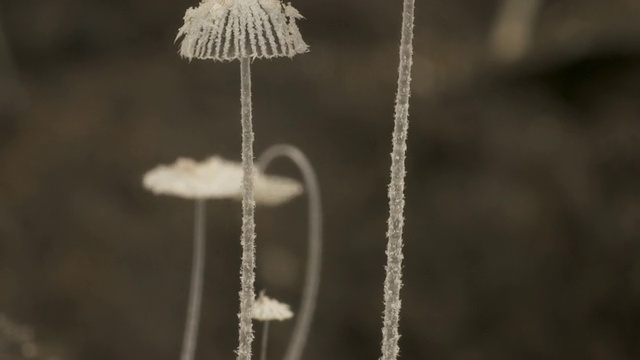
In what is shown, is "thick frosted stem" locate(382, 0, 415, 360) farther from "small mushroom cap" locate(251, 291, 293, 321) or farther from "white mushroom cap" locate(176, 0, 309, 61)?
"small mushroom cap" locate(251, 291, 293, 321)


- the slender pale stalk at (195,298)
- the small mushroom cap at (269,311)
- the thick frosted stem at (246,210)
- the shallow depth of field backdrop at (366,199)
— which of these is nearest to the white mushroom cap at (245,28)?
the thick frosted stem at (246,210)

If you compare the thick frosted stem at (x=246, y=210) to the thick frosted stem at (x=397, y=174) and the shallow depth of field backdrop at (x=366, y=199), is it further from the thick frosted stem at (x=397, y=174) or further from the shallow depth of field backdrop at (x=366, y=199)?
the shallow depth of field backdrop at (x=366, y=199)

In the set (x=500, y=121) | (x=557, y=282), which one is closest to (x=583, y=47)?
(x=500, y=121)

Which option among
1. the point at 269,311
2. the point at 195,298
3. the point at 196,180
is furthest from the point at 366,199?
the point at 269,311

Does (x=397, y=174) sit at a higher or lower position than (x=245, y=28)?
lower

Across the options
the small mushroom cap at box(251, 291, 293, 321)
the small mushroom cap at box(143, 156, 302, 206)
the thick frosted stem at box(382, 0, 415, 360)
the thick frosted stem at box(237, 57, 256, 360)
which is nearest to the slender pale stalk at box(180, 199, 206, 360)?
the small mushroom cap at box(143, 156, 302, 206)

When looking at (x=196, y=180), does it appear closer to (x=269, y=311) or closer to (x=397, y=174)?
(x=269, y=311)

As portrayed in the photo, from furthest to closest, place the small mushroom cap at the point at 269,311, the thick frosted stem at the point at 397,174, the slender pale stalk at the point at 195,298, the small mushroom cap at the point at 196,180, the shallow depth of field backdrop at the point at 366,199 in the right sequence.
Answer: the shallow depth of field backdrop at the point at 366,199 < the small mushroom cap at the point at 196,180 < the slender pale stalk at the point at 195,298 < the small mushroom cap at the point at 269,311 < the thick frosted stem at the point at 397,174
